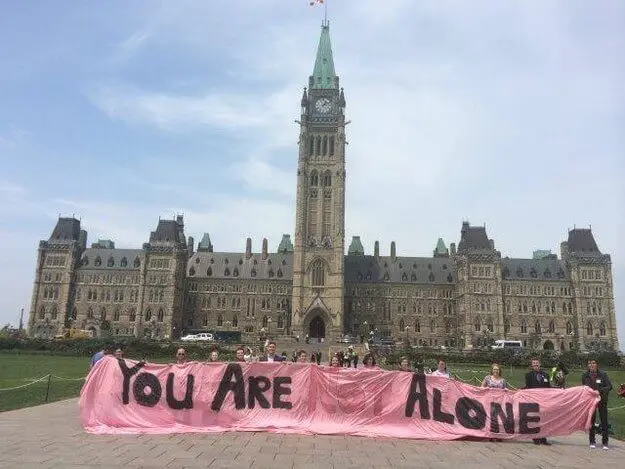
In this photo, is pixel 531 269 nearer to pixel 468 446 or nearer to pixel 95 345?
pixel 95 345

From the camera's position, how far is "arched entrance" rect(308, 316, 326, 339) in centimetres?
9169

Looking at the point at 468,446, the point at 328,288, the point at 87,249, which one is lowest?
the point at 468,446

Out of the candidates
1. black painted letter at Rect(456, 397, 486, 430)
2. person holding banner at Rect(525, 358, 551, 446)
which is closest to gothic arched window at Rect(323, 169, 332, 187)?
person holding banner at Rect(525, 358, 551, 446)

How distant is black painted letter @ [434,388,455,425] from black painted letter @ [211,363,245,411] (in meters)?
5.22

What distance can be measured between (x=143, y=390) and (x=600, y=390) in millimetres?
12211

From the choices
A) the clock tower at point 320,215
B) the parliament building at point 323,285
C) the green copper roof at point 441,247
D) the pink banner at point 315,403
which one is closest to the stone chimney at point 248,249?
the parliament building at point 323,285

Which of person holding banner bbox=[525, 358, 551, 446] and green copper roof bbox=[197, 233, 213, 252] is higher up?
green copper roof bbox=[197, 233, 213, 252]

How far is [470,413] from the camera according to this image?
1480 cm

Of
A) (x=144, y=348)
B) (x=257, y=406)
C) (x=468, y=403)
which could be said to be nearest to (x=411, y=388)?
(x=468, y=403)

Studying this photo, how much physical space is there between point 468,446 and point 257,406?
555cm

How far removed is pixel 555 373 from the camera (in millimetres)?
16656

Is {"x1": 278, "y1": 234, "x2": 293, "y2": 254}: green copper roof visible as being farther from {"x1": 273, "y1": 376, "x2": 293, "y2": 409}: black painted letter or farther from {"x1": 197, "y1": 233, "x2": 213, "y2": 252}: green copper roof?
{"x1": 273, "y1": 376, "x2": 293, "y2": 409}: black painted letter

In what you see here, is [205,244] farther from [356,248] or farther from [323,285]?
[323,285]

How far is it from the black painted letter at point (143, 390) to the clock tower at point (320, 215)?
241 ft
